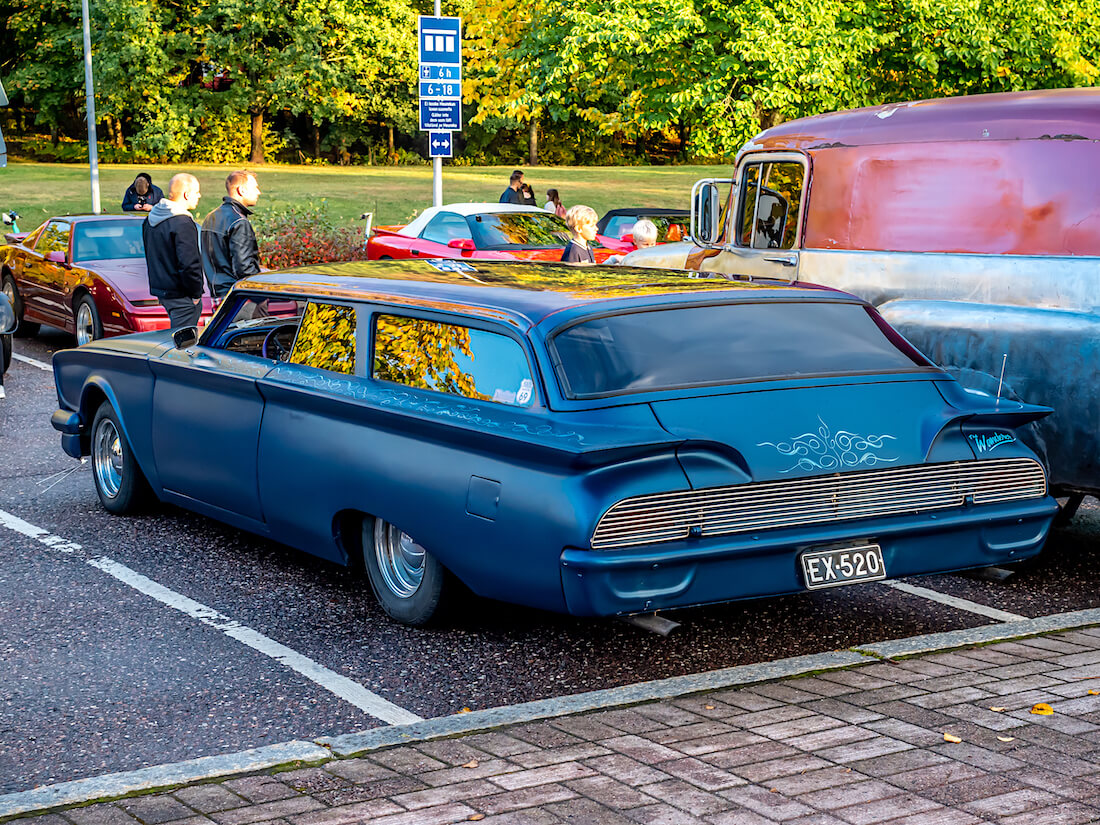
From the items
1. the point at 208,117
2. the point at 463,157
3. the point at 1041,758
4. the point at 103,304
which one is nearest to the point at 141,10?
the point at 208,117

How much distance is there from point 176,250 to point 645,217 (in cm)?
1078

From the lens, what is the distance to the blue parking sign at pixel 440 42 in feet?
61.2

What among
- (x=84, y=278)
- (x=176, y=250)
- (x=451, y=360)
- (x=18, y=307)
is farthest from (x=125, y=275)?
(x=451, y=360)

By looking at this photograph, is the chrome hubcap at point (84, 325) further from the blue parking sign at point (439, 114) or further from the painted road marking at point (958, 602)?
the painted road marking at point (958, 602)

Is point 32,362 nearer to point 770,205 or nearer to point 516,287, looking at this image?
point 770,205

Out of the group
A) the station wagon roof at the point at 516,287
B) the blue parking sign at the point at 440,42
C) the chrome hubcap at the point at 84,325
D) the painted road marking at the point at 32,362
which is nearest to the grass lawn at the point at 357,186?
the blue parking sign at the point at 440,42

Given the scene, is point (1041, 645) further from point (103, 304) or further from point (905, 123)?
point (103, 304)

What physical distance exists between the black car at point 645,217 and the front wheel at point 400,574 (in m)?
14.2

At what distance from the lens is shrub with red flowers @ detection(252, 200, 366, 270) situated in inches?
790

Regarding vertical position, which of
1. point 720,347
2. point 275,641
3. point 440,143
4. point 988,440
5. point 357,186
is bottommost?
point 275,641

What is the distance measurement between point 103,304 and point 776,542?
1036cm

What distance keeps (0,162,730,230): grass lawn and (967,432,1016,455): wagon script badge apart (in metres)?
35.8

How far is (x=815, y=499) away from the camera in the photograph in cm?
521

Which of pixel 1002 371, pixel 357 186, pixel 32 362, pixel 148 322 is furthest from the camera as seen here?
pixel 357 186
